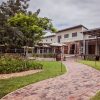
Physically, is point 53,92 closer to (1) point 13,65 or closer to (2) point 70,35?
(1) point 13,65

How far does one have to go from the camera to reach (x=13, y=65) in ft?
52.4

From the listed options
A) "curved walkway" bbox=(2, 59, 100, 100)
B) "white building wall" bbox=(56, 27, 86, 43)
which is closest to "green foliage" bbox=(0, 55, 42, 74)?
"curved walkway" bbox=(2, 59, 100, 100)

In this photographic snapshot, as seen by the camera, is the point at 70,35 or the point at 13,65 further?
the point at 70,35

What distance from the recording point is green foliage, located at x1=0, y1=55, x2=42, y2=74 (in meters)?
15.2

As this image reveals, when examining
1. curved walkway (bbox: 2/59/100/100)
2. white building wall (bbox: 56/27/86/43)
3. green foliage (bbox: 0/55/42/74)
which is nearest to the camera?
curved walkway (bbox: 2/59/100/100)

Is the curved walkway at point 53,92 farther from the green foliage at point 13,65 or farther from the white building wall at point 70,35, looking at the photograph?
the white building wall at point 70,35

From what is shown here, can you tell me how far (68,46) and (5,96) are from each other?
40093mm

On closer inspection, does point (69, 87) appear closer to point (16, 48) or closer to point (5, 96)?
point (5, 96)

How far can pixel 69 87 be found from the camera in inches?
426

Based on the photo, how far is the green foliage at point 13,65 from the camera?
50.0 ft

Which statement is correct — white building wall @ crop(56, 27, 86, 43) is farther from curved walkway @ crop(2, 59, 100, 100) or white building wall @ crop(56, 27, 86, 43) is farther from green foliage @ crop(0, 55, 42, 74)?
curved walkway @ crop(2, 59, 100, 100)

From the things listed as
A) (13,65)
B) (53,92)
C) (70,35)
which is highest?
(70,35)

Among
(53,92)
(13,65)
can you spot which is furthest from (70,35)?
(53,92)

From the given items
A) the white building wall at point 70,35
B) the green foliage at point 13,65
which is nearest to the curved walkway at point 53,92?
the green foliage at point 13,65
